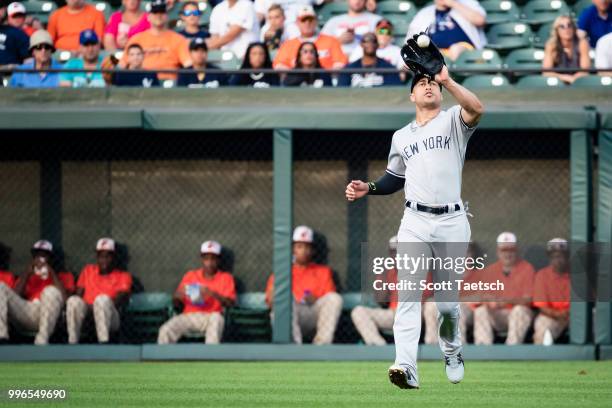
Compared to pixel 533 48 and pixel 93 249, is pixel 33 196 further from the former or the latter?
pixel 533 48

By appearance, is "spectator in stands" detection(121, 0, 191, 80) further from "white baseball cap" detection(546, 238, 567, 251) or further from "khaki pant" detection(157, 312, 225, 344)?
"white baseball cap" detection(546, 238, 567, 251)

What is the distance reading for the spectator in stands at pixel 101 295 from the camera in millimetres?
12070

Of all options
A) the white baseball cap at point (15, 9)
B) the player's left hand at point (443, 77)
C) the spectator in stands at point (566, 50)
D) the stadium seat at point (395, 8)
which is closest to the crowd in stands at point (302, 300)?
the spectator in stands at point (566, 50)

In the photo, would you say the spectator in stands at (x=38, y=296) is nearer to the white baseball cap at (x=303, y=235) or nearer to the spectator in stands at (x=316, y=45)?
the white baseball cap at (x=303, y=235)

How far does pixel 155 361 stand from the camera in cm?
1205

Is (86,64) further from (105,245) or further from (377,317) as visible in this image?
(377,317)

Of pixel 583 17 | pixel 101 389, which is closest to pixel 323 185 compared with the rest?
pixel 583 17

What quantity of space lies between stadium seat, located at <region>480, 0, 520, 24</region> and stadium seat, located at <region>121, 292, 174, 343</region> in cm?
530

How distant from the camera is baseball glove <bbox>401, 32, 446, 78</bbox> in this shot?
22.7 feet

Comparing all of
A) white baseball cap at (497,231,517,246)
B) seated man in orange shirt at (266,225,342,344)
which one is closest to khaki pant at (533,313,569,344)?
white baseball cap at (497,231,517,246)

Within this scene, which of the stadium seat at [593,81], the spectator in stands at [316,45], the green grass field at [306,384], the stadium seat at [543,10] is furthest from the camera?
the stadium seat at [543,10]

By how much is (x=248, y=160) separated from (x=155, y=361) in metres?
2.49

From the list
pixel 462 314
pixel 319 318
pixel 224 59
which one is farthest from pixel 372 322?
pixel 224 59

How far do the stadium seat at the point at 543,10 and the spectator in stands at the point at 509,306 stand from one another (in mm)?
3707
